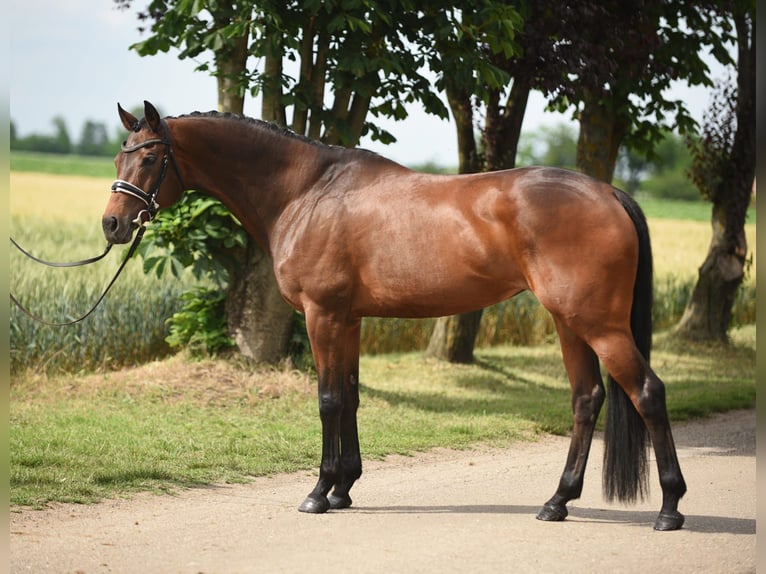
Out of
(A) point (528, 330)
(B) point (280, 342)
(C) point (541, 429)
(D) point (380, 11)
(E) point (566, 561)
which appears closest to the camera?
(E) point (566, 561)

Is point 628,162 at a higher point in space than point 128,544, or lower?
higher

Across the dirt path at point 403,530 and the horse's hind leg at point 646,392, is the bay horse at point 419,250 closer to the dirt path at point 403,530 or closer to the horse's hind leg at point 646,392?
the horse's hind leg at point 646,392

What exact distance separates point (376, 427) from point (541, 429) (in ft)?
4.92

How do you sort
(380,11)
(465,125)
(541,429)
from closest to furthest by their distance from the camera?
(380,11) → (541,429) → (465,125)

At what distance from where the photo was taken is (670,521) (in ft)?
17.5

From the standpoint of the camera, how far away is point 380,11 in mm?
7984

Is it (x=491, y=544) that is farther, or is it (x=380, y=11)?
(x=380, y=11)

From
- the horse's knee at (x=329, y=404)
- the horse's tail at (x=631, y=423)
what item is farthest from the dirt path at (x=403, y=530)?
the horse's knee at (x=329, y=404)

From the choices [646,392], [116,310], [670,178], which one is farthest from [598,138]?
[670,178]

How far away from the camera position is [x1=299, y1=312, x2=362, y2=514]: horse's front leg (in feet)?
18.8

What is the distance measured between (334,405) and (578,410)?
1.45m

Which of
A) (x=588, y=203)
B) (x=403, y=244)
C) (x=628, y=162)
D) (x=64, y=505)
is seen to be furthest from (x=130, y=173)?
(x=628, y=162)

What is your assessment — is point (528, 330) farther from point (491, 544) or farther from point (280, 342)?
point (491, 544)

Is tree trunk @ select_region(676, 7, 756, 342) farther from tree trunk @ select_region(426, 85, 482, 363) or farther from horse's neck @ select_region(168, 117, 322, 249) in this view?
horse's neck @ select_region(168, 117, 322, 249)
